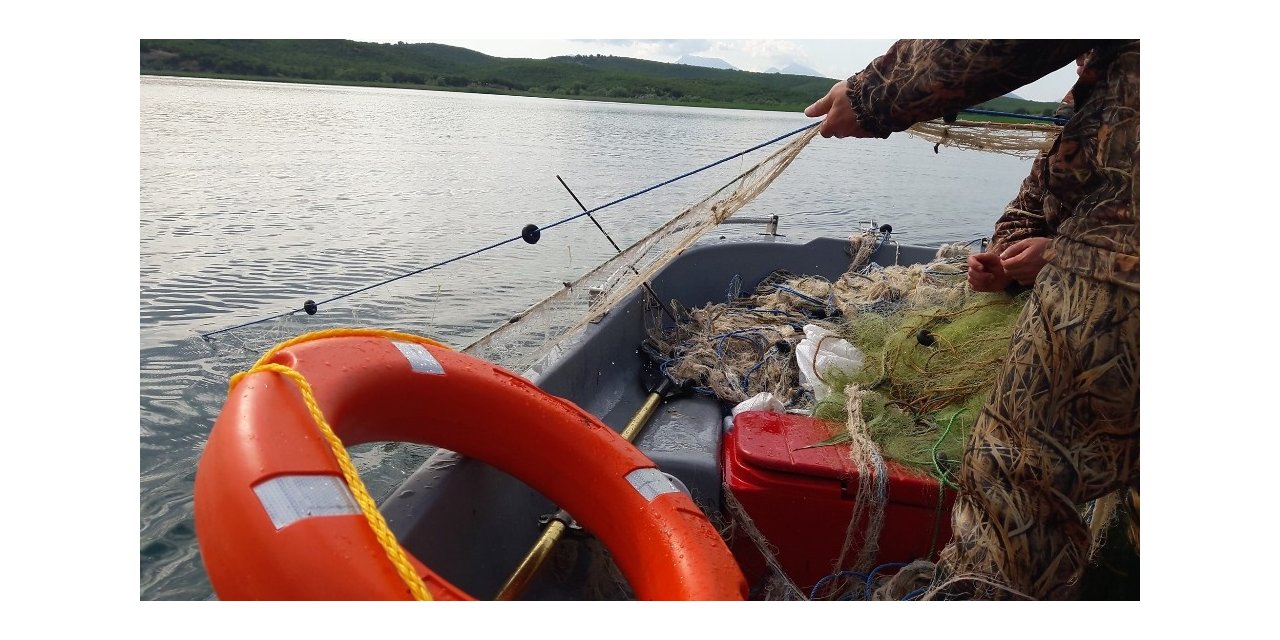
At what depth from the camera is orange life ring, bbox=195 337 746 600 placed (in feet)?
4.74

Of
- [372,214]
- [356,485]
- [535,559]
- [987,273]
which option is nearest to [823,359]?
[987,273]

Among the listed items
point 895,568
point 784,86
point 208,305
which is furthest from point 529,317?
point 784,86

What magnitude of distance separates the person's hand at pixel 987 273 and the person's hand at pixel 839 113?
1.07m

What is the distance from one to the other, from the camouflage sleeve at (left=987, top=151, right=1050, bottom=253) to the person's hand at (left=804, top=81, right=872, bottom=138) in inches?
43.0

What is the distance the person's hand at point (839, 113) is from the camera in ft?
7.05

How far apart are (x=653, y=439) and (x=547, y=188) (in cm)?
1014

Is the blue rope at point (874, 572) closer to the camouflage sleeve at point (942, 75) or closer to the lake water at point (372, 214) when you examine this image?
the camouflage sleeve at point (942, 75)

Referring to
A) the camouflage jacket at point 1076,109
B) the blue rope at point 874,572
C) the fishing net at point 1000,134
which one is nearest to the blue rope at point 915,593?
the blue rope at point 874,572

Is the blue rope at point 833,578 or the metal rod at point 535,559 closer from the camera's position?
the metal rod at point 535,559

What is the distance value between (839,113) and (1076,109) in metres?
0.59

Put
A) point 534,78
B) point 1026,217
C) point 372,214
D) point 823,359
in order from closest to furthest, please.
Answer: point 1026,217, point 823,359, point 372,214, point 534,78

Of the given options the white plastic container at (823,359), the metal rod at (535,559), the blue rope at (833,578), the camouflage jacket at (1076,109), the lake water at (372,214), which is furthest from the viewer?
the lake water at (372,214)

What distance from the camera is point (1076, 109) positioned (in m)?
1.87

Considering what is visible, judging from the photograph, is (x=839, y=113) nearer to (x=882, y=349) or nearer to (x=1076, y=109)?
(x=1076, y=109)
